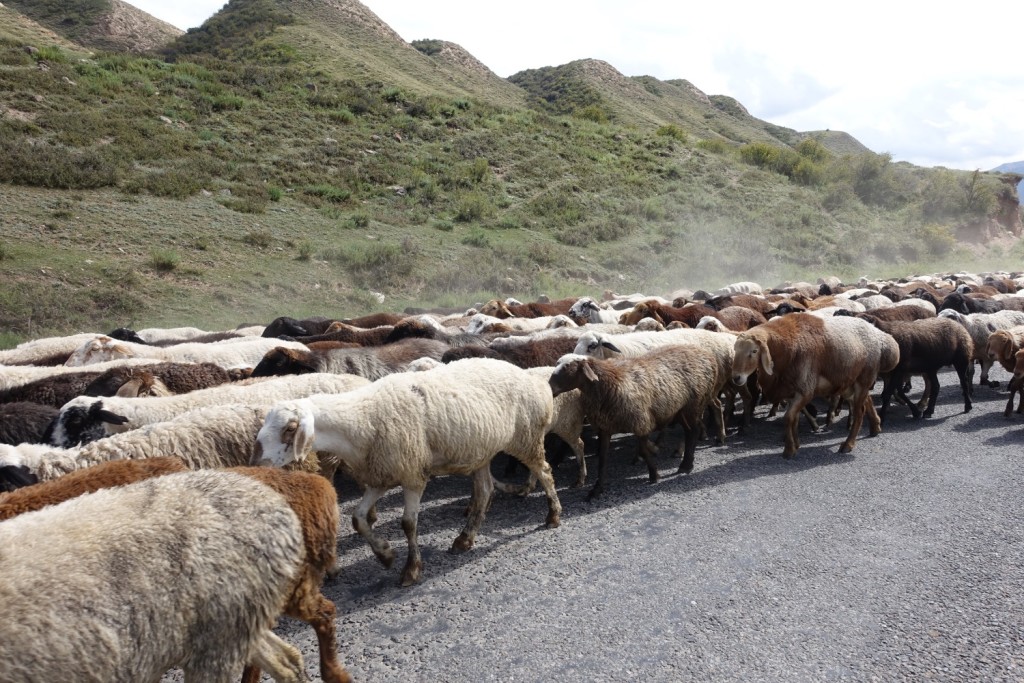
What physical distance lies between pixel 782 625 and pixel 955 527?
2.78m

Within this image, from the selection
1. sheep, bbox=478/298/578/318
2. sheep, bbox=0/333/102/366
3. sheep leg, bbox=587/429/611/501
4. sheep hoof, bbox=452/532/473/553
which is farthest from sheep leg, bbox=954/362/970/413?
sheep, bbox=0/333/102/366

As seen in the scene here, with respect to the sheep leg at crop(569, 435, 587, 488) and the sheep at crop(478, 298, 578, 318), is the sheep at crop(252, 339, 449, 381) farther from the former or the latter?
the sheep at crop(478, 298, 578, 318)

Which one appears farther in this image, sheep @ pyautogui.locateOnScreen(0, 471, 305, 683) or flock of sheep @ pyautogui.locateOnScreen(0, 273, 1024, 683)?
flock of sheep @ pyautogui.locateOnScreen(0, 273, 1024, 683)

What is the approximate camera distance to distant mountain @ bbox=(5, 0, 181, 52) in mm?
52000

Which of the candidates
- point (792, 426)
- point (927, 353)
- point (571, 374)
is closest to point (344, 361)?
point (571, 374)

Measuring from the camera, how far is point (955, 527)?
6.34m

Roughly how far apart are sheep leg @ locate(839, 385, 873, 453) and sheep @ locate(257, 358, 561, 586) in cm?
502

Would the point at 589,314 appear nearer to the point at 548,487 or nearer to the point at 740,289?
the point at 548,487

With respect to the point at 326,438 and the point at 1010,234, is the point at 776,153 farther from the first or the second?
the point at 326,438

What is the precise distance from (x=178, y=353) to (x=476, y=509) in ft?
21.1

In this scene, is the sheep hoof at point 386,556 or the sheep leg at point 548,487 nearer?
the sheep hoof at point 386,556

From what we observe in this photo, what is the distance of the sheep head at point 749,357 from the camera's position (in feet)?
28.8

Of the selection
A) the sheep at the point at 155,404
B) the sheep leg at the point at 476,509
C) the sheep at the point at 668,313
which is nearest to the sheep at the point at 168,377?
the sheep at the point at 155,404

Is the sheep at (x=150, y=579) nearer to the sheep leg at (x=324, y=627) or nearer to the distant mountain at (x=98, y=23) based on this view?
the sheep leg at (x=324, y=627)
